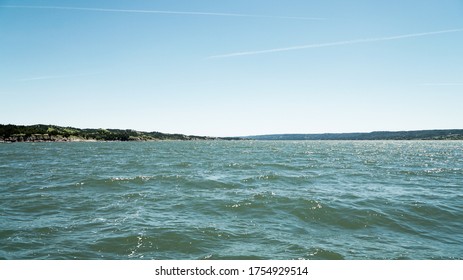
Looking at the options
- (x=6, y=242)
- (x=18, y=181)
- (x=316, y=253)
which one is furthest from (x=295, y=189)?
(x=18, y=181)

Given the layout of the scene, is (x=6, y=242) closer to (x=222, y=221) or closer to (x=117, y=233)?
(x=117, y=233)

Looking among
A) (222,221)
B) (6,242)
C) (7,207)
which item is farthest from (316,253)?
(7,207)

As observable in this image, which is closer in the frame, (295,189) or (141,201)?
(141,201)

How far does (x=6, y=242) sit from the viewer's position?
1138cm

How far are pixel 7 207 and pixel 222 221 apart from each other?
41.7 feet

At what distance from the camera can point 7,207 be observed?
16984 millimetres

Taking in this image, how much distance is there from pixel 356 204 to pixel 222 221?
912 cm

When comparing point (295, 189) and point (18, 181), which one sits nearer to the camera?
point (295, 189)
